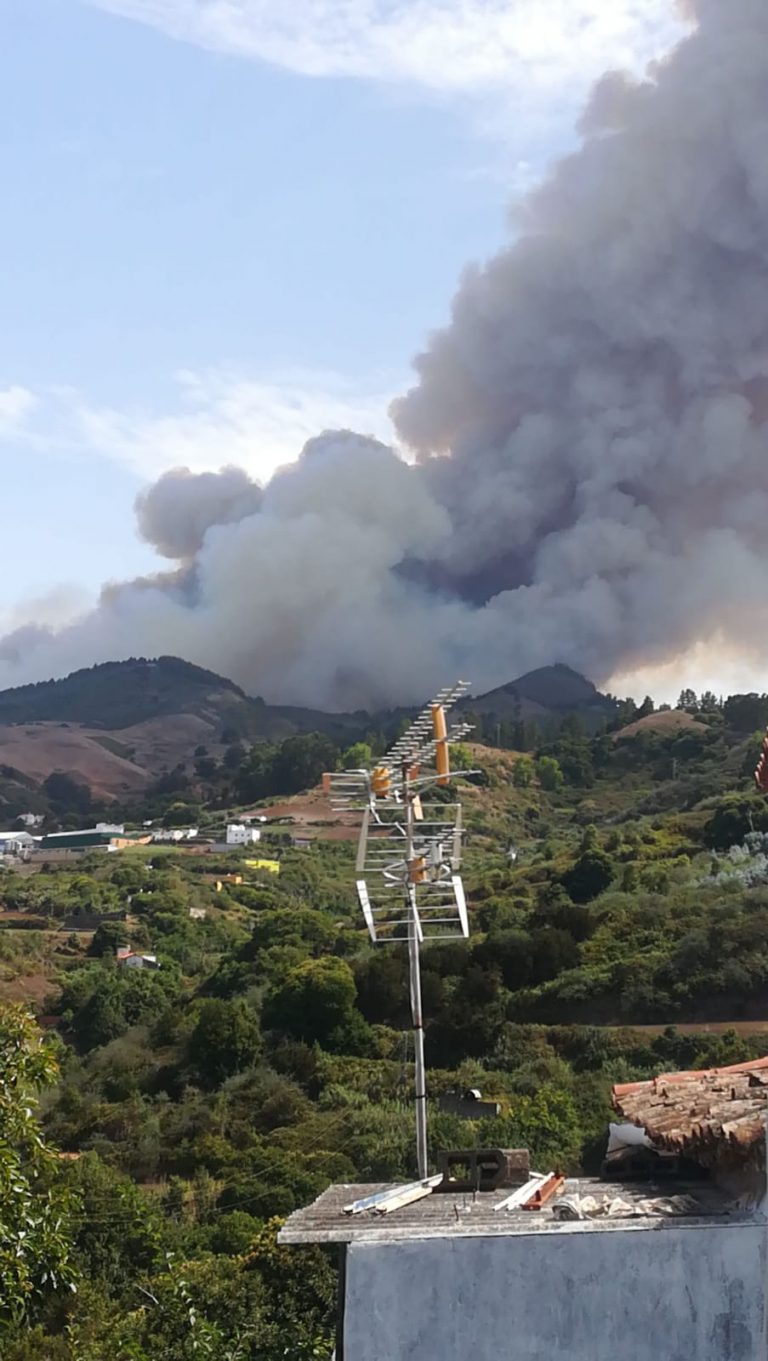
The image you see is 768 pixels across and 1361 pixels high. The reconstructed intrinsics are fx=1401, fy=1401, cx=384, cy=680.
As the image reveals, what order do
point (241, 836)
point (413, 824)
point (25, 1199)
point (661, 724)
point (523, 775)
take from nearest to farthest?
point (25, 1199) → point (413, 824) → point (241, 836) → point (523, 775) → point (661, 724)

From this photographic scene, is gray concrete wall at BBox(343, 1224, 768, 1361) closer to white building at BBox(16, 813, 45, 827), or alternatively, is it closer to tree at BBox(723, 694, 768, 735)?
tree at BBox(723, 694, 768, 735)

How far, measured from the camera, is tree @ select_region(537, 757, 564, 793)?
6640 centimetres

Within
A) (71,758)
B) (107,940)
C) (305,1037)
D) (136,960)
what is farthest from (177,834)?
(305,1037)

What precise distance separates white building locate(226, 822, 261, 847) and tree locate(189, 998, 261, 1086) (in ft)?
117

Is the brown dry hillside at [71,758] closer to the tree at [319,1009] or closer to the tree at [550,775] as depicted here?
the tree at [550,775]

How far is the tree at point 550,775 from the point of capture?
66.4 meters

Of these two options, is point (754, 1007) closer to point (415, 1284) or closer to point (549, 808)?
point (415, 1284)

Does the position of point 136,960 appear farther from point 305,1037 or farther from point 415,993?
point 415,993

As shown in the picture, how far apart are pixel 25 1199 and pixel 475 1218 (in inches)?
83.4

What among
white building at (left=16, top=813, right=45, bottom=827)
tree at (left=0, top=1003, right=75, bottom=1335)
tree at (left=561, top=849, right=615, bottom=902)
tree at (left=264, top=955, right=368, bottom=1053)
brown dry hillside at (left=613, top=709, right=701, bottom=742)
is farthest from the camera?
white building at (left=16, top=813, right=45, bottom=827)

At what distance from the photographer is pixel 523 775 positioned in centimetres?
6612

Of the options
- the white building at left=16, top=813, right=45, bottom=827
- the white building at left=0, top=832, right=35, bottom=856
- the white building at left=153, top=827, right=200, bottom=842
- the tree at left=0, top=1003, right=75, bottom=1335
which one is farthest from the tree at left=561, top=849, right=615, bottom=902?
the white building at left=16, top=813, right=45, bottom=827

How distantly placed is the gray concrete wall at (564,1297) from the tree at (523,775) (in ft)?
200

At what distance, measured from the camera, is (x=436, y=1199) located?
20.2 ft
